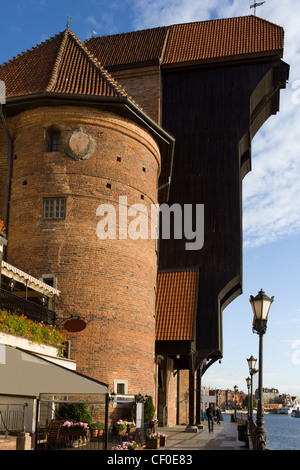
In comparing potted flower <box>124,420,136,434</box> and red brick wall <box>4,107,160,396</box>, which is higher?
red brick wall <box>4,107,160,396</box>

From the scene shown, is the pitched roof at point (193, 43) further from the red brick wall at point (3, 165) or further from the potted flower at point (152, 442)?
the potted flower at point (152, 442)

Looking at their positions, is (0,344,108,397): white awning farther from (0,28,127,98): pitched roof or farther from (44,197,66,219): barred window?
(0,28,127,98): pitched roof

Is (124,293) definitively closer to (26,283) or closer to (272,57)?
(26,283)

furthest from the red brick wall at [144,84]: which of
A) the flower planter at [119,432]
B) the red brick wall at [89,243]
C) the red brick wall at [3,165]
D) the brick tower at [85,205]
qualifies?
the flower planter at [119,432]

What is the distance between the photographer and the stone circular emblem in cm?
2136

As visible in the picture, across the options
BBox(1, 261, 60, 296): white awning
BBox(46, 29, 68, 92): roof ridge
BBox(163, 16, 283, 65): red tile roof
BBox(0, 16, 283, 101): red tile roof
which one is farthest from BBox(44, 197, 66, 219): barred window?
BBox(163, 16, 283, 65): red tile roof

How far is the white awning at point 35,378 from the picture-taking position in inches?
447

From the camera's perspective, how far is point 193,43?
3459cm

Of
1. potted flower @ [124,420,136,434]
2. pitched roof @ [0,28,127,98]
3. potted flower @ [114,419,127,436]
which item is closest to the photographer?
potted flower @ [114,419,127,436]

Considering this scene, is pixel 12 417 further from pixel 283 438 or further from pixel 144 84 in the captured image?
pixel 283 438

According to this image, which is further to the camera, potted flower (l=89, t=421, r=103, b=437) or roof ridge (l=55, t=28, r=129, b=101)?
roof ridge (l=55, t=28, r=129, b=101)

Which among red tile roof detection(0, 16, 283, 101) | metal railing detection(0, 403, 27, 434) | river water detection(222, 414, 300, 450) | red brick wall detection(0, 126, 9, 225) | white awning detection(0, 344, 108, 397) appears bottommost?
river water detection(222, 414, 300, 450)

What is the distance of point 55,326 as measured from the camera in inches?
786

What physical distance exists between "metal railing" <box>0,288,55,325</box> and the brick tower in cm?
71
